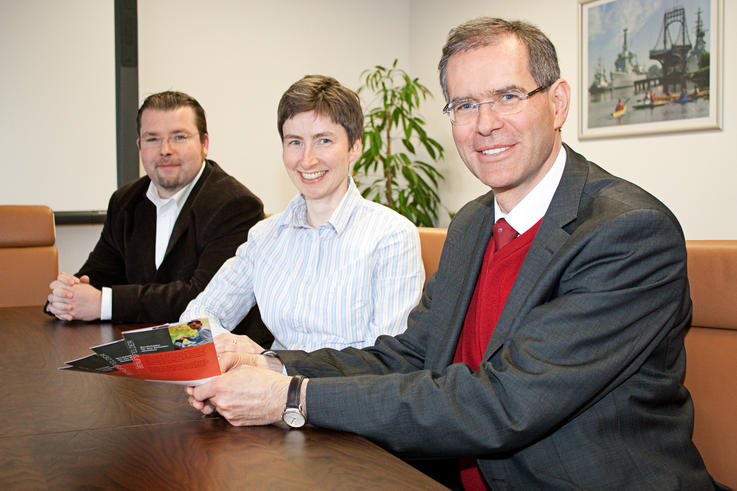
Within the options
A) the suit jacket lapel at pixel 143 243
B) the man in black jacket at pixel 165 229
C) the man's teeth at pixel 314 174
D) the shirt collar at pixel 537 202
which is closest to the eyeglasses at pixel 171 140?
the man in black jacket at pixel 165 229

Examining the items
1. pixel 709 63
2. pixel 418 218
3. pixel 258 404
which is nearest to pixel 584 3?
pixel 709 63

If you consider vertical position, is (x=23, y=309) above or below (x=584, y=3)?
below

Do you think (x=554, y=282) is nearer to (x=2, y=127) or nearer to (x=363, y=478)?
(x=363, y=478)

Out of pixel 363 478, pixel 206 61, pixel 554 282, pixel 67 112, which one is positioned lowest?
pixel 363 478

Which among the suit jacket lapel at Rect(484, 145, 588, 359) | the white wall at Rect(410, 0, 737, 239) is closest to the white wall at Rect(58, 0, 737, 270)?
the white wall at Rect(410, 0, 737, 239)

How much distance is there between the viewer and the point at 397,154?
5.30m

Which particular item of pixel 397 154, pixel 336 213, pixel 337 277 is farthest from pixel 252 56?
pixel 337 277

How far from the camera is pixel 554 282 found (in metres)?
1.24

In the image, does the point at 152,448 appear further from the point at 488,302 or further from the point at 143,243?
the point at 143,243

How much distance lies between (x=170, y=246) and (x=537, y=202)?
65.0 inches

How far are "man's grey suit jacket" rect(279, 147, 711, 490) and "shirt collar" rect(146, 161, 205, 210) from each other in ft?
5.98

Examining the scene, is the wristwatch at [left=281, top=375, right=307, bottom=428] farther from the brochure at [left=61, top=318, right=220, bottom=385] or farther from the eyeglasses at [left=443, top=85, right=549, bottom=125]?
the eyeglasses at [left=443, top=85, right=549, bottom=125]

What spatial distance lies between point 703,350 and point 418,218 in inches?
154

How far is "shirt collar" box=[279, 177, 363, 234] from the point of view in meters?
2.05
